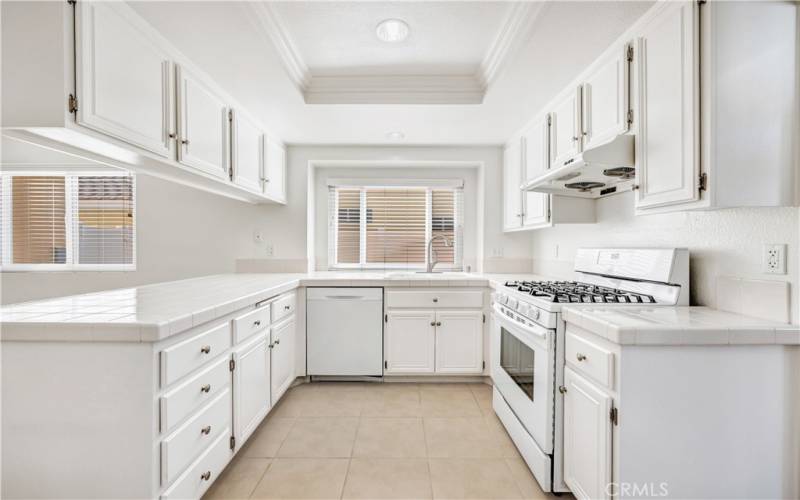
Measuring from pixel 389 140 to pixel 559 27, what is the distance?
1804 mm

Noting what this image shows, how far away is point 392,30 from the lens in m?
1.80

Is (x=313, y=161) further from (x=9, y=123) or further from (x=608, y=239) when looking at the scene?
(x=608, y=239)

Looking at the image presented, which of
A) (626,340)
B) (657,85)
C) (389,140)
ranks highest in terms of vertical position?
(389,140)

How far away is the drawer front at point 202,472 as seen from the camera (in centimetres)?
129

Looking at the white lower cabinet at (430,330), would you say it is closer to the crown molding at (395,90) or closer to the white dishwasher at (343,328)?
the white dishwasher at (343,328)

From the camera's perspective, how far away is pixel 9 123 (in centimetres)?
116

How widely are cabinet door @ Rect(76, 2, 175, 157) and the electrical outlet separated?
257 centimetres

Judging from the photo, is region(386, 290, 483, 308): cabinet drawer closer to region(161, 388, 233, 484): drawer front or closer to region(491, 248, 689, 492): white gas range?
region(491, 248, 689, 492): white gas range

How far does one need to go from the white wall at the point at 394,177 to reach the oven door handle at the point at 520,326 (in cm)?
127

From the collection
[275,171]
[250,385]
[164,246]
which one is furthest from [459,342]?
[164,246]

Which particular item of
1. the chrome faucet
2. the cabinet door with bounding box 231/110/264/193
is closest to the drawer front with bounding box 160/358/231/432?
the cabinet door with bounding box 231/110/264/193

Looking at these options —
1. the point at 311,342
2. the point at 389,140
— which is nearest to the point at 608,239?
the point at 389,140

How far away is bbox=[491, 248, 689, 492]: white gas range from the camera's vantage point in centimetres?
158

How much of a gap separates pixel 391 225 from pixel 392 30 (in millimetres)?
2017
